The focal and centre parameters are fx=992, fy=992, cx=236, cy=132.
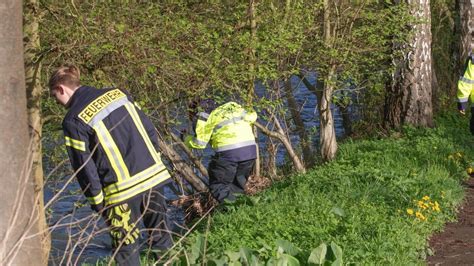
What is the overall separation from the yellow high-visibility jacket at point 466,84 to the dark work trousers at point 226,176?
→ 2.82 metres

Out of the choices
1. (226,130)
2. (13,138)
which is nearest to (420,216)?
(226,130)

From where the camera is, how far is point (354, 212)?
27.7 ft

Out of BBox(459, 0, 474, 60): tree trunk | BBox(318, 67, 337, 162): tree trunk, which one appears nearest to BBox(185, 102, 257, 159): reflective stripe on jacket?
BBox(318, 67, 337, 162): tree trunk

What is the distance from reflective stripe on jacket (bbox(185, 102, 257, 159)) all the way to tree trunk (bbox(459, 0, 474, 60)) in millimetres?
6960

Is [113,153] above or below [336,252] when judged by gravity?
above

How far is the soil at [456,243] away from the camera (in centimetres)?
802

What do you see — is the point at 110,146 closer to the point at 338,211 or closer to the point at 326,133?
the point at 338,211

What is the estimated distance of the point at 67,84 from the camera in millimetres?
7105

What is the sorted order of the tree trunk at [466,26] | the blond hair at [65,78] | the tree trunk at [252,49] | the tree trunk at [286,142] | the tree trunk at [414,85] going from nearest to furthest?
the blond hair at [65,78] < the tree trunk at [252,49] < the tree trunk at [286,142] < the tree trunk at [414,85] < the tree trunk at [466,26]

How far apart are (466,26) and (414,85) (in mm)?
3546

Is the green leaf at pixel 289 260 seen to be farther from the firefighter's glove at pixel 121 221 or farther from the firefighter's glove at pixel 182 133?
the firefighter's glove at pixel 182 133

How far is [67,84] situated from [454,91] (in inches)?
481

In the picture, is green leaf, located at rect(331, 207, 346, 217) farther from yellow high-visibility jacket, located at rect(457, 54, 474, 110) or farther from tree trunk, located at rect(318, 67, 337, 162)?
tree trunk, located at rect(318, 67, 337, 162)

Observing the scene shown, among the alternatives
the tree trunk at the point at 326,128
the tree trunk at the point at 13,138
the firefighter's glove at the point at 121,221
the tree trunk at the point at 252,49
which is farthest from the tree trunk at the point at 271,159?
the tree trunk at the point at 13,138
